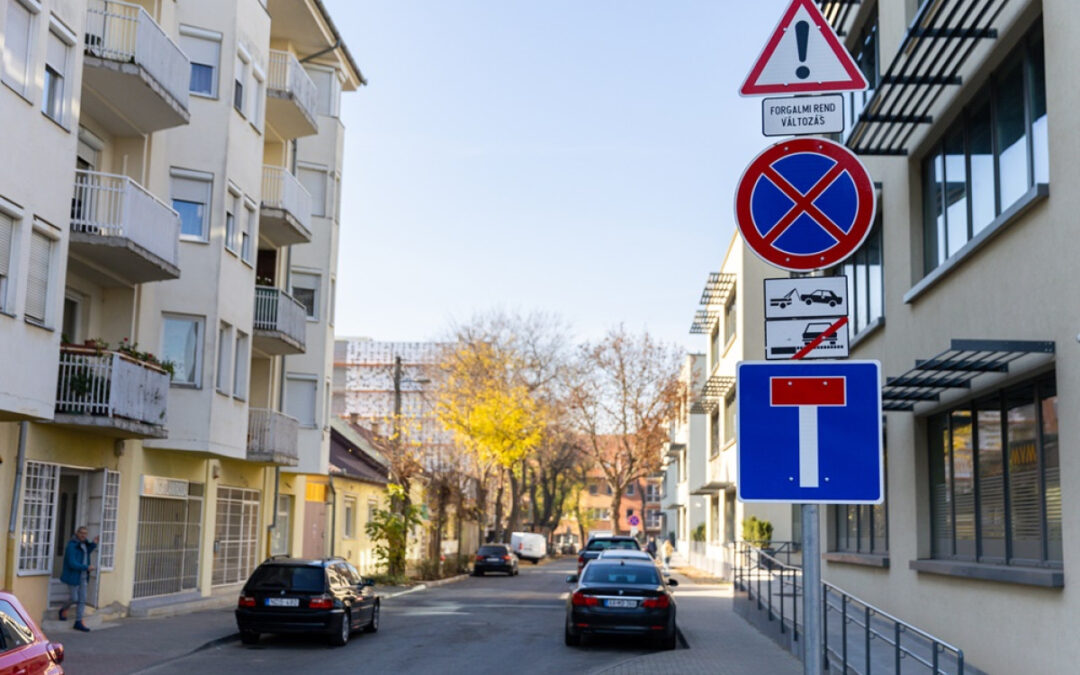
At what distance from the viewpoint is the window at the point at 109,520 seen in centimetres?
2198

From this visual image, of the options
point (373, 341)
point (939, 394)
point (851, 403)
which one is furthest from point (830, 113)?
point (373, 341)

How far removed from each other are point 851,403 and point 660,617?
1513 centimetres

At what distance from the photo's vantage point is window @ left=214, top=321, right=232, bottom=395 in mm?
25125

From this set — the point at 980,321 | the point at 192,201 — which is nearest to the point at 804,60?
the point at 980,321

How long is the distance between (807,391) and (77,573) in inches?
693

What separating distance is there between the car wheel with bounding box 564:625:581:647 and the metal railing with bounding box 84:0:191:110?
Answer: 39.2 ft

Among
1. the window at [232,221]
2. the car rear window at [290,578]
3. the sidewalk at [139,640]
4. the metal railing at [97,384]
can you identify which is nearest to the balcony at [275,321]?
the window at [232,221]

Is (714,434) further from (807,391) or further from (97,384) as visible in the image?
(807,391)

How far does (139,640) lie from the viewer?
1847cm

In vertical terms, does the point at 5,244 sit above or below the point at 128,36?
below

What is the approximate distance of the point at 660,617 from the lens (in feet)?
62.5

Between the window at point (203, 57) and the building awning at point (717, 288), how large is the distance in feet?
77.7

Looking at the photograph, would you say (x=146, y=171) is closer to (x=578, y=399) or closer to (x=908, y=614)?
(x=908, y=614)

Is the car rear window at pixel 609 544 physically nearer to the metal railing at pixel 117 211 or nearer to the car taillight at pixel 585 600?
the car taillight at pixel 585 600
